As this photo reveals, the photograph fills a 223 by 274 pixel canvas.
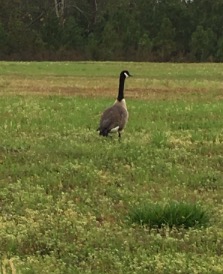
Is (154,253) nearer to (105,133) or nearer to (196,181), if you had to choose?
(196,181)

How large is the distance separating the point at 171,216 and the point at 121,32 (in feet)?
227

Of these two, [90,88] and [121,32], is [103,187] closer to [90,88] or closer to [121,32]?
[90,88]

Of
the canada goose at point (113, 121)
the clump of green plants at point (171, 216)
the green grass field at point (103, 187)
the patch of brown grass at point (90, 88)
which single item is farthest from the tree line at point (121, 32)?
the clump of green plants at point (171, 216)

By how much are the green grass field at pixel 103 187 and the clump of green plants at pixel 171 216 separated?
0.10 meters

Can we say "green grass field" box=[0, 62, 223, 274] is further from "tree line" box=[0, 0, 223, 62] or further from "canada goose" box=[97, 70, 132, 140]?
"tree line" box=[0, 0, 223, 62]

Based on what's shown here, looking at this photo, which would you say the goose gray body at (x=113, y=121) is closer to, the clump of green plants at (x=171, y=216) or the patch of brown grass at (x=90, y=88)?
the clump of green plants at (x=171, y=216)

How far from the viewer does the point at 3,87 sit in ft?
99.2

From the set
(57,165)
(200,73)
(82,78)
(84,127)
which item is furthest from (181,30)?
(57,165)

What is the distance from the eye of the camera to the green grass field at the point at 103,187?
22.3ft

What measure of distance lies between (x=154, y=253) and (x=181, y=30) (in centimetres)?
7161

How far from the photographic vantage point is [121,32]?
76.1 meters

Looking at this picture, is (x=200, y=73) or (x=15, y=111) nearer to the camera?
(x=15, y=111)

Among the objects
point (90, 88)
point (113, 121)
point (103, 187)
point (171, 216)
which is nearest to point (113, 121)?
point (113, 121)

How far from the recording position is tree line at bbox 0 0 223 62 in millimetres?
72500
